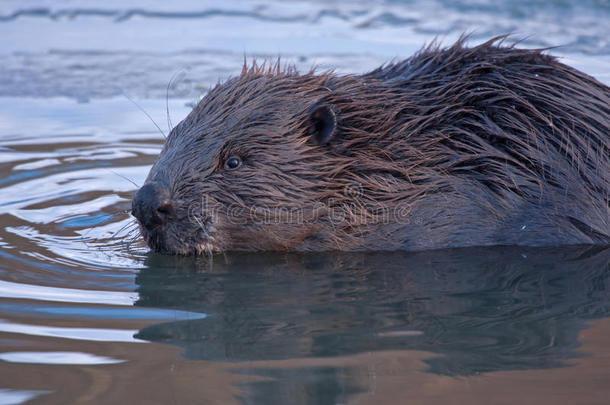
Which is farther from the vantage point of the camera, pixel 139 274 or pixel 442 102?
pixel 442 102

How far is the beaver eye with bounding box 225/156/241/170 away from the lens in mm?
4727

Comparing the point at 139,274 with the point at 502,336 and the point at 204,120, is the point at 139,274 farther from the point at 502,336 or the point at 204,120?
the point at 502,336

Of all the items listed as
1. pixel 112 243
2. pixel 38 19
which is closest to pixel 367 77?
pixel 112 243

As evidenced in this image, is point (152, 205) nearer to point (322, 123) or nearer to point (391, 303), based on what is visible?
point (322, 123)

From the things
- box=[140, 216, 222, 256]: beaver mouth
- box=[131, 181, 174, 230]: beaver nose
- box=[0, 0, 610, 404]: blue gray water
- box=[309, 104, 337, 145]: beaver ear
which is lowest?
box=[0, 0, 610, 404]: blue gray water

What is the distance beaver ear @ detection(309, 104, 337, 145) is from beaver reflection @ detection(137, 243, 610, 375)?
63 centimetres

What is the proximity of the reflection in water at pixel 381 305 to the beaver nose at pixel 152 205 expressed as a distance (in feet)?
0.86

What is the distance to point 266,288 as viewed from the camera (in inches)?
168

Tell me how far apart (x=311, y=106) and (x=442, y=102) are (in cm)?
75

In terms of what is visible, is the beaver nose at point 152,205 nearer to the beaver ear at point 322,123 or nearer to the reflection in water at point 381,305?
the reflection in water at point 381,305

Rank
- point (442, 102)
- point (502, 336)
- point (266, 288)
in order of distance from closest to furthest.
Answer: point (502, 336) < point (266, 288) < point (442, 102)

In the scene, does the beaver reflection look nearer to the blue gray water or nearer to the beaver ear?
the blue gray water

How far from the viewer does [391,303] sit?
157 inches

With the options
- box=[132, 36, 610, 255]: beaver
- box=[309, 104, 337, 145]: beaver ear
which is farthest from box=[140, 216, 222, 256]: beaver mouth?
box=[309, 104, 337, 145]: beaver ear
